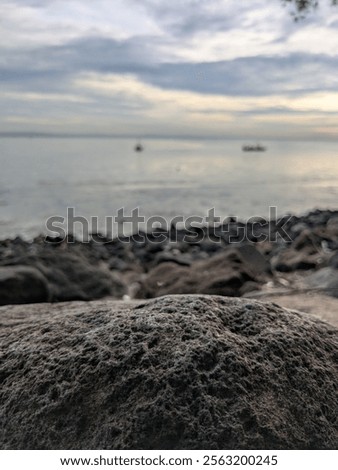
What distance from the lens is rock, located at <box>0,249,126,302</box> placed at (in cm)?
665

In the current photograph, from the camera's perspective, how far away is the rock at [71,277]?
21.8ft

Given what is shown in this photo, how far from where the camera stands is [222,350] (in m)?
2.25

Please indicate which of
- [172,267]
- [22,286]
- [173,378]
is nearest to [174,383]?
[173,378]

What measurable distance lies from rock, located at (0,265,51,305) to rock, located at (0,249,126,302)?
0.34 meters

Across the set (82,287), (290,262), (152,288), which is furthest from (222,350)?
(290,262)

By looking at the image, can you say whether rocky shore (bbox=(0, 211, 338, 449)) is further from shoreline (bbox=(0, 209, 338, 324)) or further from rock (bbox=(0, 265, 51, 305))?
shoreline (bbox=(0, 209, 338, 324))

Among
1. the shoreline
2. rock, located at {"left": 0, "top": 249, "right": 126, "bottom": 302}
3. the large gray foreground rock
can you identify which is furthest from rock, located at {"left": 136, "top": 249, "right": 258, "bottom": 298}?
the large gray foreground rock

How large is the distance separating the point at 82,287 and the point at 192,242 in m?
6.79

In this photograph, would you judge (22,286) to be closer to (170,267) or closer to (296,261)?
(170,267)

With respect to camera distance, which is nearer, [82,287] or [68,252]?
[82,287]

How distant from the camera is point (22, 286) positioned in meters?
5.84

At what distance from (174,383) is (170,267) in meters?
5.90
